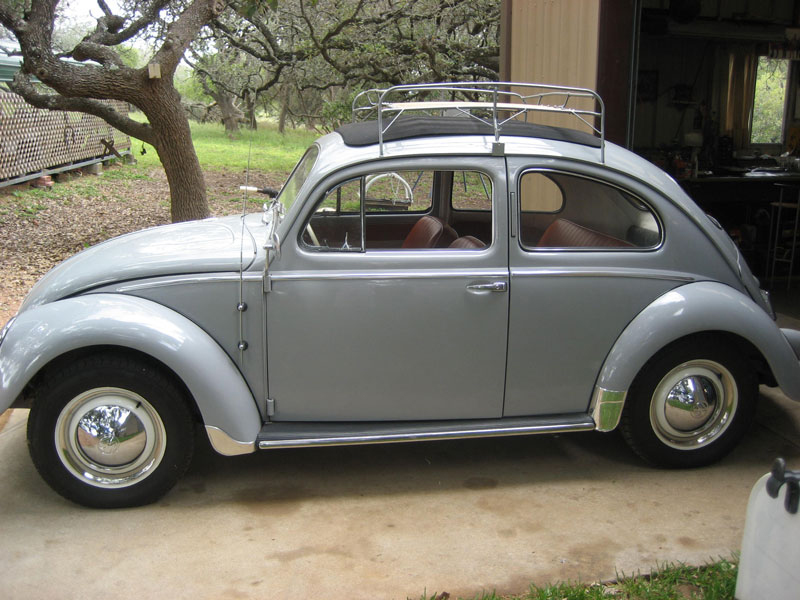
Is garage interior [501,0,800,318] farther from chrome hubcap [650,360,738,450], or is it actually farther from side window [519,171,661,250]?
chrome hubcap [650,360,738,450]

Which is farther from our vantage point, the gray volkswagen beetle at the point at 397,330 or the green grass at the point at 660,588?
the gray volkswagen beetle at the point at 397,330

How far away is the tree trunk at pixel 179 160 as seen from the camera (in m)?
8.74

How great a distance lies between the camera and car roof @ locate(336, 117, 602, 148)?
381cm

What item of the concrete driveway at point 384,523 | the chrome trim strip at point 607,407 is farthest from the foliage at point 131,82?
the chrome trim strip at point 607,407

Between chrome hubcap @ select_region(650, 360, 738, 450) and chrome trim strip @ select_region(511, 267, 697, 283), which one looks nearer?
chrome trim strip @ select_region(511, 267, 697, 283)

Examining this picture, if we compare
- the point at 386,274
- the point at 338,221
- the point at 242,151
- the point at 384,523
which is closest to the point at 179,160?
the point at 338,221

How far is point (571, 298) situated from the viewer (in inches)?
146

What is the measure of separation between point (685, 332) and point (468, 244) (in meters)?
1.18

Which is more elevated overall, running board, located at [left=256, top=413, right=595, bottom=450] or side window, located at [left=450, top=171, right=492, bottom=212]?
side window, located at [left=450, top=171, right=492, bottom=212]

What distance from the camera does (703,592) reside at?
2.95m

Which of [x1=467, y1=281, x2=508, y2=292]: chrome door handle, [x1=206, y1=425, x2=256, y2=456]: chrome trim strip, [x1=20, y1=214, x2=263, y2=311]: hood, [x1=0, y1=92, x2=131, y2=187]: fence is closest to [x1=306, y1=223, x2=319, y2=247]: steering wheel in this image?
[x1=20, y1=214, x2=263, y2=311]: hood

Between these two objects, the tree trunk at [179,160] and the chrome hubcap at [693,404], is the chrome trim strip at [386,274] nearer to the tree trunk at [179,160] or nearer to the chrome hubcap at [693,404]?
the chrome hubcap at [693,404]

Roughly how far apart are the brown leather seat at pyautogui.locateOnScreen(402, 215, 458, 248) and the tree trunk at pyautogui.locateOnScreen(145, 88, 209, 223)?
536cm

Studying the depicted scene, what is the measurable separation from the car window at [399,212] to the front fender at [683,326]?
897 mm
